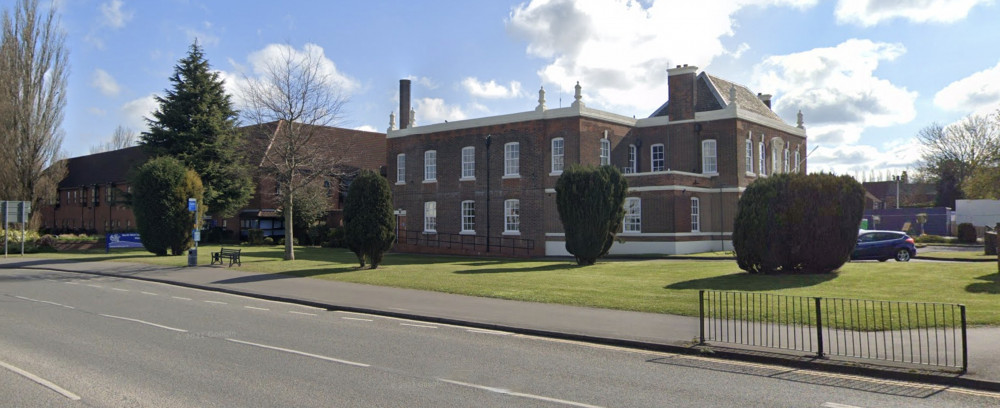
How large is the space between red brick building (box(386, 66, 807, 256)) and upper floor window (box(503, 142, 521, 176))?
0.06m

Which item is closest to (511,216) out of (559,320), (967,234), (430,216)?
(430,216)

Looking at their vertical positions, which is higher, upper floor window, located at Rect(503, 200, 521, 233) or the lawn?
upper floor window, located at Rect(503, 200, 521, 233)

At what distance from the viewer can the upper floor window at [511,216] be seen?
3594 cm

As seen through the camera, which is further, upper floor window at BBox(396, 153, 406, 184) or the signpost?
upper floor window at BBox(396, 153, 406, 184)

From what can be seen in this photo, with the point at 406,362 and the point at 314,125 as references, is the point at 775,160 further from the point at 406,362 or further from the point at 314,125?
the point at 406,362

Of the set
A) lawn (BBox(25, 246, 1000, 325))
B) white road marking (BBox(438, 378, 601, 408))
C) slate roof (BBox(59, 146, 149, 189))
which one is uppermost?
slate roof (BBox(59, 146, 149, 189))

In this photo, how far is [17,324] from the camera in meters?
12.1

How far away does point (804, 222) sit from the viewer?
18.6 m

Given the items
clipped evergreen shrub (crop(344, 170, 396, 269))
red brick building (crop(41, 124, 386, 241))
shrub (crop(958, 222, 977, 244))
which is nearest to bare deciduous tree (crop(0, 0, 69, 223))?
red brick building (crop(41, 124, 386, 241))

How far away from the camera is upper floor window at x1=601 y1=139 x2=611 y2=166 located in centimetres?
3609

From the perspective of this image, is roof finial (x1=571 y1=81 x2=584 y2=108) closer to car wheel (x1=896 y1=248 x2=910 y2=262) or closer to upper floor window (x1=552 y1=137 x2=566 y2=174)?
upper floor window (x1=552 y1=137 x2=566 y2=174)

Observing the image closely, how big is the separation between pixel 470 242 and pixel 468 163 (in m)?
4.81

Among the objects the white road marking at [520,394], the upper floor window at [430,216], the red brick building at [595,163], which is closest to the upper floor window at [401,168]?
the red brick building at [595,163]

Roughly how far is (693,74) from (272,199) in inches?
1288
